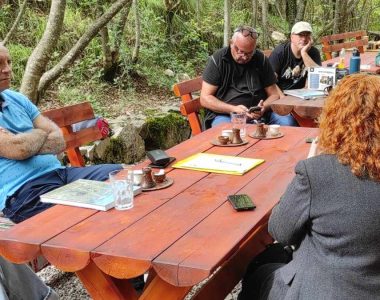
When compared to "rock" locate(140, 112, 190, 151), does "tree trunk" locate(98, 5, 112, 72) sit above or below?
above

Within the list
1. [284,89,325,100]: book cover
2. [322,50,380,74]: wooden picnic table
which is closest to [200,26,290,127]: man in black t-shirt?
[284,89,325,100]: book cover

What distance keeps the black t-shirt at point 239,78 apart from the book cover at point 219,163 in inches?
73.3

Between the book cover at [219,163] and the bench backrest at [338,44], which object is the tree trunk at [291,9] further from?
the book cover at [219,163]

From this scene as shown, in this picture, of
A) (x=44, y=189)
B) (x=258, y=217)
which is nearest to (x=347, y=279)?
(x=258, y=217)

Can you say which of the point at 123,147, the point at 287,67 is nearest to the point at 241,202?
the point at 123,147

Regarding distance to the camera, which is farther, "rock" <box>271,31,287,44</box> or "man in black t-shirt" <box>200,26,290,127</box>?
"rock" <box>271,31,287,44</box>

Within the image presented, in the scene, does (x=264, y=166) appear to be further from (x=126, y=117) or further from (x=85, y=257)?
(x=126, y=117)

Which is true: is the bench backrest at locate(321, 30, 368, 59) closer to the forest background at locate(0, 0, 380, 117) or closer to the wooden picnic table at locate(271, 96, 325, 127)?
the forest background at locate(0, 0, 380, 117)

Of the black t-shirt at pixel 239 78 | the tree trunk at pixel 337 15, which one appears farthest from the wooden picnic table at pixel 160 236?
the tree trunk at pixel 337 15

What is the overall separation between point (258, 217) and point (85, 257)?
634mm

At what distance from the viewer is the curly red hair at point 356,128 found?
5.03 feet

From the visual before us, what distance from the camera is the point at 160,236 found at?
5.69ft

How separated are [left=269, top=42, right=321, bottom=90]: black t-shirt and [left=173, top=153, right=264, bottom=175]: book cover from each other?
9.17 feet

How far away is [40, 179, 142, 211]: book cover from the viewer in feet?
6.65
